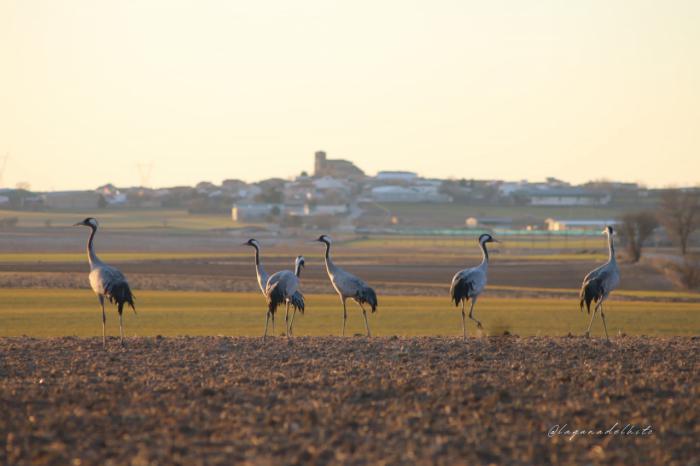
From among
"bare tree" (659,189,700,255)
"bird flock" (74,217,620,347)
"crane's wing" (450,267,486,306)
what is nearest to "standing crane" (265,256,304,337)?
"bird flock" (74,217,620,347)

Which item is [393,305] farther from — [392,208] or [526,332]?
[392,208]

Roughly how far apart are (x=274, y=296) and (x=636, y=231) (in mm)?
76030

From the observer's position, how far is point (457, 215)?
182375mm

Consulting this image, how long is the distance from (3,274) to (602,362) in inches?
1764

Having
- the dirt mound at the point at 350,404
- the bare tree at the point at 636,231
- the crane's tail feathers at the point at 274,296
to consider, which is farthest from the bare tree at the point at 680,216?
the dirt mound at the point at 350,404

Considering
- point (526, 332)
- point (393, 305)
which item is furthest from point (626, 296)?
point (526, 332)

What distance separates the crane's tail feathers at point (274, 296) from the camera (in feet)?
81.1

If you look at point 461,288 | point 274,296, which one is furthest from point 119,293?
point 461,288

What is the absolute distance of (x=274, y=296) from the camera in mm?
24766

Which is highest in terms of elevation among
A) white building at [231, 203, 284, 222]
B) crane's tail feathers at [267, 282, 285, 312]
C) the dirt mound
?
white building at [231, 203, 284, 222]

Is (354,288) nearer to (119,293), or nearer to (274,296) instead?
→ (274,296)

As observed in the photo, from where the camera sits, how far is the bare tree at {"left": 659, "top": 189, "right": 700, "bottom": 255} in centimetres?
10019

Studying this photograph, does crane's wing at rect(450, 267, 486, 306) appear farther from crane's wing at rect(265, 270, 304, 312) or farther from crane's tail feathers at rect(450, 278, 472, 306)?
crane's wing at rect(265, 270, 304, 312)

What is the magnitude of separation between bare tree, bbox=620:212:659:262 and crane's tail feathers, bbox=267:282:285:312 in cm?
6514
